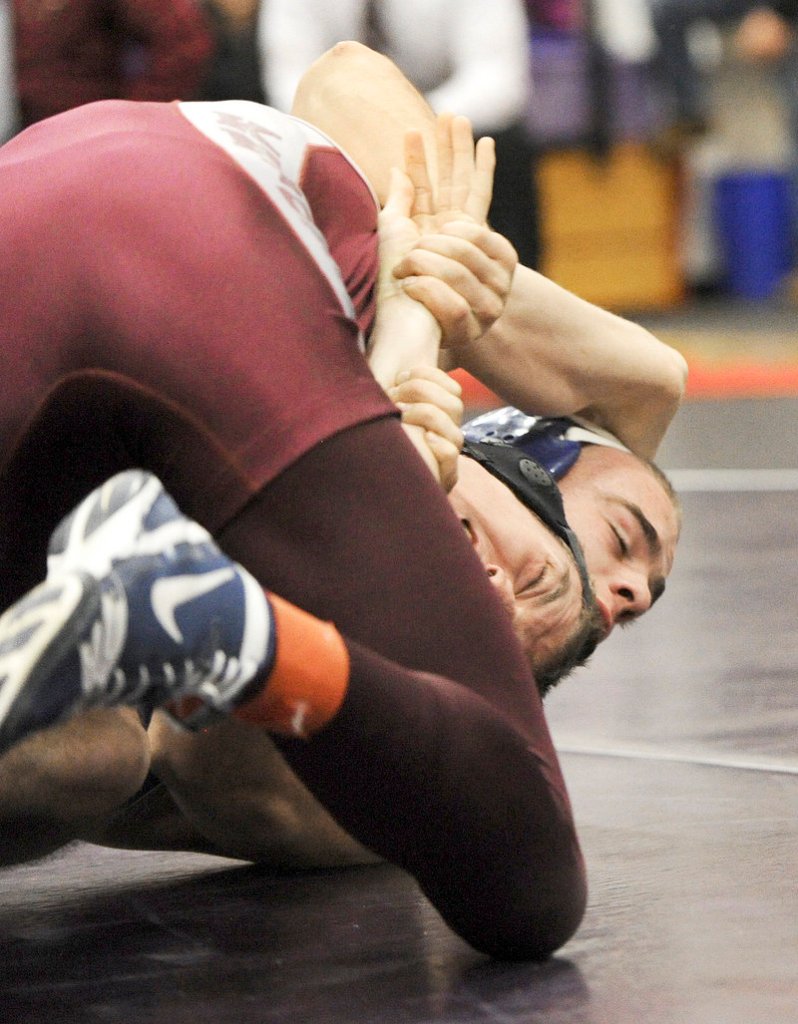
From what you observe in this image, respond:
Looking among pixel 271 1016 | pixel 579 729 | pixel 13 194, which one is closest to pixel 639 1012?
pixel 271 1016

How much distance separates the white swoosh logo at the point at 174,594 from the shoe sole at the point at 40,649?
4 cm

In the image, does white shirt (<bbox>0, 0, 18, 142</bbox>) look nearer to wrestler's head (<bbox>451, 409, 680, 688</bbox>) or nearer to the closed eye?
wrestler's head (<bbox>451, 409, 680, 688</bbox>)

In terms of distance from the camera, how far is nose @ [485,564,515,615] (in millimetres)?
2000

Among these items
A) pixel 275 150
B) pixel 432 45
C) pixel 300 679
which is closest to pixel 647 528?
pixel 275 150

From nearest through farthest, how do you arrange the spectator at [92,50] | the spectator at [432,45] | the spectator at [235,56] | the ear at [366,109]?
1. the ear at [366,109]
2. the spectator at [92,50]
3. the spectator at [432,45]
4. the spectator at [235,56]

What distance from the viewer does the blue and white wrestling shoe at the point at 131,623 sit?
125 cm

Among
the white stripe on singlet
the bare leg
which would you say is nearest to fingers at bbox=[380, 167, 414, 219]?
the white stripe on singlet

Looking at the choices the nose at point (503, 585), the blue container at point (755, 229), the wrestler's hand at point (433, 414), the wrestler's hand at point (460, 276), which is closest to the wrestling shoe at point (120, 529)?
the wrestler's hand at point (433, 414)

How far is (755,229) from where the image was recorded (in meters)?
7.73

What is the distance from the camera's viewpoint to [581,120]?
6.84 m

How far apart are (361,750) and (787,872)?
21.0 inches

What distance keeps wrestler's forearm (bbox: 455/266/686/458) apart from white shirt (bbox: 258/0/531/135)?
6.56 ft

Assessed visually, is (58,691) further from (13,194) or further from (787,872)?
(787,872)

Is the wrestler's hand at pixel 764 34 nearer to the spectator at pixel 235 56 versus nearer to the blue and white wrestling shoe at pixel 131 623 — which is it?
the spectator at pixel 235 56
